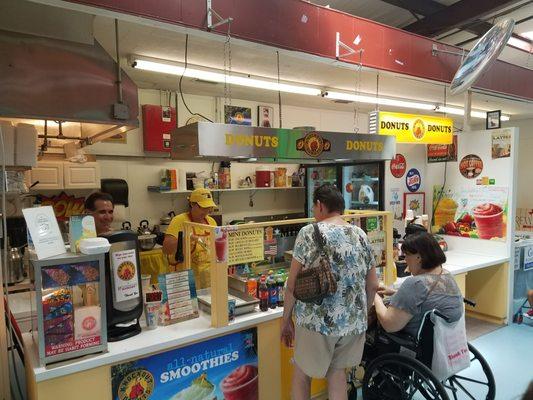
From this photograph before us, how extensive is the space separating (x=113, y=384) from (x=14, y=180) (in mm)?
1877

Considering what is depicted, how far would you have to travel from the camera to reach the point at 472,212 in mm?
4832

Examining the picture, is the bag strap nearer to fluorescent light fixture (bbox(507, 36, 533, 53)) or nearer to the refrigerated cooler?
the refrigerated cooler

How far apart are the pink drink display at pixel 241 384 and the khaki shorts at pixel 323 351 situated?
0.37 meters

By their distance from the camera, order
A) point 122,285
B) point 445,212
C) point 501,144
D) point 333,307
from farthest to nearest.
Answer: point 445,212, point 501,144, point 333,307, point 122,285

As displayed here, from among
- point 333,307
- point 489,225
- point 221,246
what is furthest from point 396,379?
point 489,225

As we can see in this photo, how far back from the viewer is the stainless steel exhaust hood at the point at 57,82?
2342mm

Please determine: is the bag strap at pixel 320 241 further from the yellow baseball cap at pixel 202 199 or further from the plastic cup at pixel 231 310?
the yellow baseball cap at pixel 202 199

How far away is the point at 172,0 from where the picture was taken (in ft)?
7.76

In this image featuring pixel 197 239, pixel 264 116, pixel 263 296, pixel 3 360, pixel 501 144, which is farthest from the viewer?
pixel 264 116

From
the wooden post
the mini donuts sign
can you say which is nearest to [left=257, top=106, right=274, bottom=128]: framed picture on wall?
the mini donuts sign

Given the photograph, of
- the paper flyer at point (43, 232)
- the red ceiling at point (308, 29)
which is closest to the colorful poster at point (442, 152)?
the red ceiling at point (308, 29)

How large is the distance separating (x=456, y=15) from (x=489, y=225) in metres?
2.50

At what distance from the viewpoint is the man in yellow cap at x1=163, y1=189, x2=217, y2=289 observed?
2.83 metres

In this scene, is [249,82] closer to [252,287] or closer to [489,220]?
[252,287]
